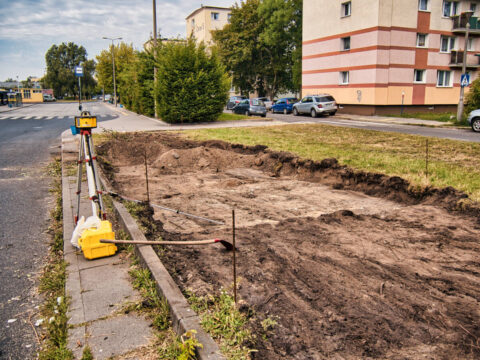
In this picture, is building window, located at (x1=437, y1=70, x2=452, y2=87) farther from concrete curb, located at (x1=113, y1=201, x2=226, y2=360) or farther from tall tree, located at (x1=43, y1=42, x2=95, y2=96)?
tall tree, located at (x1=43, y1=42, x2=95, y2=96)

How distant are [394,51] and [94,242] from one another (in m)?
30.3

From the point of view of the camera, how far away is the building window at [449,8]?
3139 cm

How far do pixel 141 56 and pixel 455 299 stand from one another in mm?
28722

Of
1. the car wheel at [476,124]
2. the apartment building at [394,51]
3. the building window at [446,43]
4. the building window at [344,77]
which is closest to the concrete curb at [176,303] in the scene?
the car wheel at [476,124]

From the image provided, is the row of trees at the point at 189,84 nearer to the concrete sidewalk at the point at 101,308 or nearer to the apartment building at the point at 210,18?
the concrete sidewalk at the point at 101,308

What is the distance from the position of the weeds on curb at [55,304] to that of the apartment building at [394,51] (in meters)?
28.5

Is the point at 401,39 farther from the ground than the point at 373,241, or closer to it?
farther from the ground

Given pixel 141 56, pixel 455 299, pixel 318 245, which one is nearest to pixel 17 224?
pixel 318 245

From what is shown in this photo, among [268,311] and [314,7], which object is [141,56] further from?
A: [268,311]

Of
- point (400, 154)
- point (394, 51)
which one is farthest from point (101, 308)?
point (394, 51)

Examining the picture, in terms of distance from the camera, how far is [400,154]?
36.0 ft

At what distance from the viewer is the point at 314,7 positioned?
1406 inches

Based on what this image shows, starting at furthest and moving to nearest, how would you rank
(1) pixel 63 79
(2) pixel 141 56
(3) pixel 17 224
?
(1) pixel 63 79
(2) pixel 141 56
(3) pixel 17 224

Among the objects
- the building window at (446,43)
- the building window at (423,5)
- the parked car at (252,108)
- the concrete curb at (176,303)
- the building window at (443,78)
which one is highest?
the building window at (423,5)
